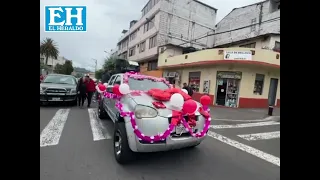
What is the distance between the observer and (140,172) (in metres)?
3.41

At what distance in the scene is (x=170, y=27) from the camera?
26016 millimetres

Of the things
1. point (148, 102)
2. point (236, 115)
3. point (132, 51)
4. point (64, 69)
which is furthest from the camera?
point (64, 69)

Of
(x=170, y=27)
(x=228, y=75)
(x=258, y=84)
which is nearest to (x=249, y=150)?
(x=228, y=75)

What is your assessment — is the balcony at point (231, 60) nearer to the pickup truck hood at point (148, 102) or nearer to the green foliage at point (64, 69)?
the pickup truck hood at point (148, 102)

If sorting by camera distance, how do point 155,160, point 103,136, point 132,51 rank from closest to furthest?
point 155,160
point 103,136
point 132,51

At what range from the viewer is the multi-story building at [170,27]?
25469 mm

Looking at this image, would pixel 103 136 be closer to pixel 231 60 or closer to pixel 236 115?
pixel 236 115

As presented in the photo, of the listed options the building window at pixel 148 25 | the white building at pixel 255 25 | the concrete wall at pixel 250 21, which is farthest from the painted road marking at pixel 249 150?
the building window at pixel 148 25

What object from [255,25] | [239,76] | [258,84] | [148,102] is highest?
[255,25]

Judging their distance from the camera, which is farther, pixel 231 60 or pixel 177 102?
pixel 231 60

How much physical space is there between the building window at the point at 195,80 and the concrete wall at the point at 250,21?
890cm

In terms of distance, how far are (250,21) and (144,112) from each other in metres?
24.3
